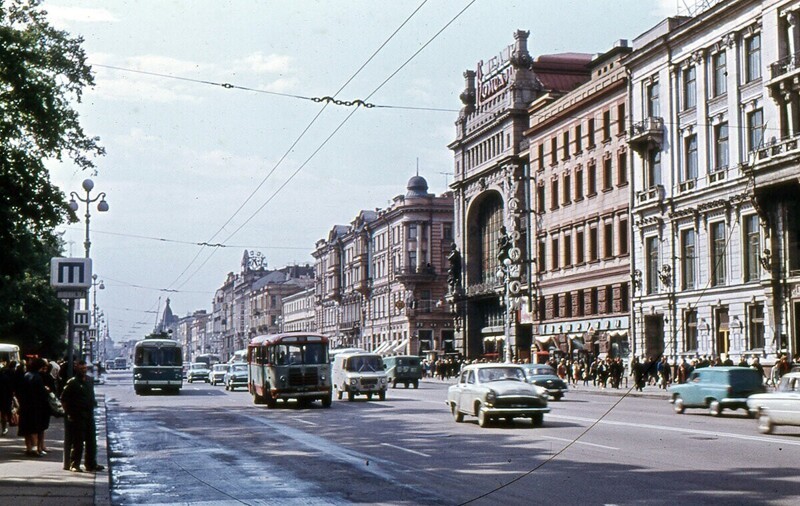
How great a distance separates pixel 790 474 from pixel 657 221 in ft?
139

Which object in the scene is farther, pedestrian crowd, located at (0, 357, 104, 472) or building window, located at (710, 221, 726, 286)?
building window, located at (710, 221, 726, 286)

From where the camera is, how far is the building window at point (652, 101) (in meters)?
55.9

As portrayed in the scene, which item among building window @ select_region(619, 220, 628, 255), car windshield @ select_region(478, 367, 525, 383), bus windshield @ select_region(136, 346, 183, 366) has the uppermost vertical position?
building window @ select_region(619, 220, 628, 255)

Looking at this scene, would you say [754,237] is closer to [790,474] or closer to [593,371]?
[593,371]

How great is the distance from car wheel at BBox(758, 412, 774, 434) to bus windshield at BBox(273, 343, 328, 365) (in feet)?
57.5

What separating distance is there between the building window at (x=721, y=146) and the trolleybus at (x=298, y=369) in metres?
22.7

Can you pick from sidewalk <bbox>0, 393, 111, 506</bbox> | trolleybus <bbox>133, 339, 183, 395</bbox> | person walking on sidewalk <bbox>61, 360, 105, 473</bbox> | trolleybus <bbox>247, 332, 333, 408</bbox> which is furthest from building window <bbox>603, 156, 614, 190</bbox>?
person walking on sidewalk <bbox>61, 360, 105, 473</bbox>

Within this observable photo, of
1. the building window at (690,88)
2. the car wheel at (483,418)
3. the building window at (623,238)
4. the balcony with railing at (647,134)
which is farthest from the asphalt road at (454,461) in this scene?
the building window at (623,238)

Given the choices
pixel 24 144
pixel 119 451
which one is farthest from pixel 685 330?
pixel 119 451

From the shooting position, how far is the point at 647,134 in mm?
55062

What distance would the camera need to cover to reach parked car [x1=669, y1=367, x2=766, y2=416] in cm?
2944

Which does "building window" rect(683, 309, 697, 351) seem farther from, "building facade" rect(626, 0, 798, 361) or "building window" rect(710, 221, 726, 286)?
"building window" rect(710, 221, 726, 286)

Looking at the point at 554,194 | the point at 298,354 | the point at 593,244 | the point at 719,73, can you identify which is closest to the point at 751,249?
the point at 719,73

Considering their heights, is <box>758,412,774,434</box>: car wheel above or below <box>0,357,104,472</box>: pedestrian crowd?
below
